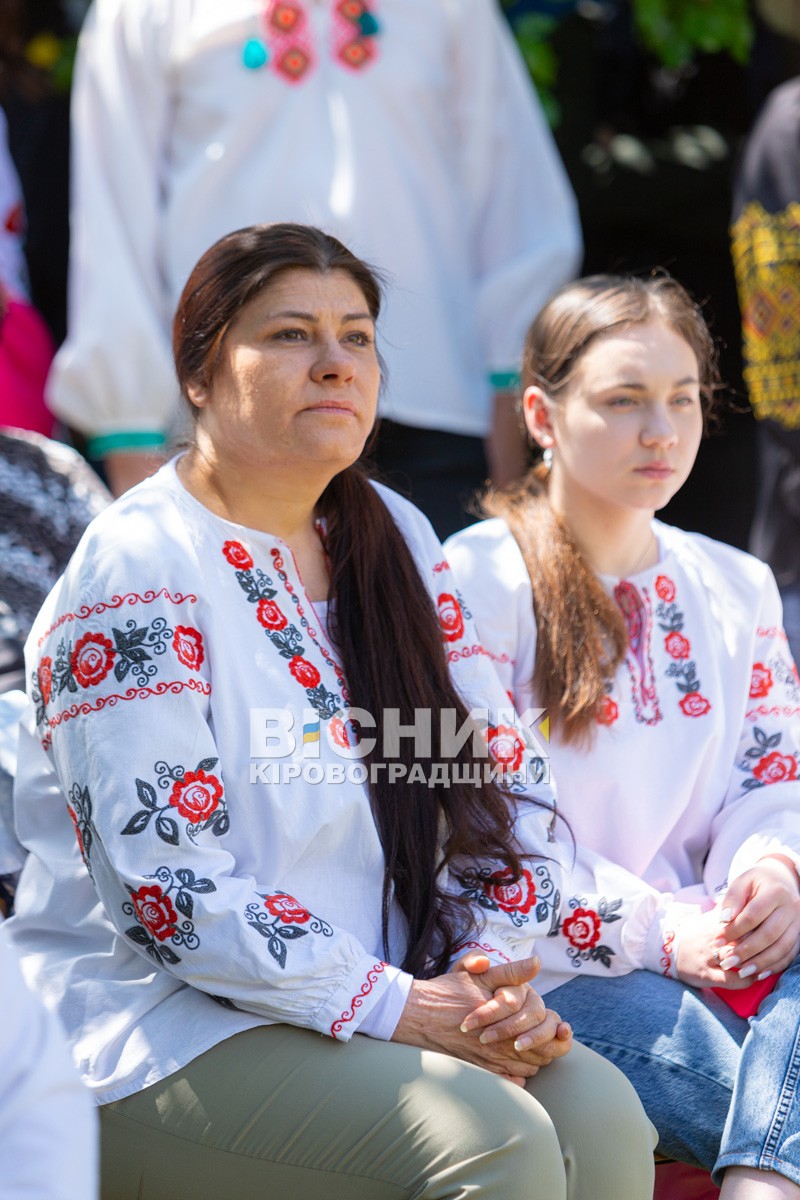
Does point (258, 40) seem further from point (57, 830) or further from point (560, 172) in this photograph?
point (57, 830)

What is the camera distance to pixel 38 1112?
125cm

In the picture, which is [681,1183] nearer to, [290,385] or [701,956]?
[701,956]

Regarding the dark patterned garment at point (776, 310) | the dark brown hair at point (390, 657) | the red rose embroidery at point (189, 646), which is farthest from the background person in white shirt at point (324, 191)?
the red rose embroidery at point (189, 646)

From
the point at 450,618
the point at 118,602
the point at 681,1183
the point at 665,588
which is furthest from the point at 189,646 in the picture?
the point at 681,1183

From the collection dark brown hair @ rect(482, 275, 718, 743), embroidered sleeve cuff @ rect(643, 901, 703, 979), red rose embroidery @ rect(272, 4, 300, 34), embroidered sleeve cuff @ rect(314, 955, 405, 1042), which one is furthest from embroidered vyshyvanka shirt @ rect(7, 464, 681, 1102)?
red rose embroidery @ rect(272, 4, 300, 34)

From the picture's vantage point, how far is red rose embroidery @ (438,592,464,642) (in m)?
2.29

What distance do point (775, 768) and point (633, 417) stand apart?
0.62m

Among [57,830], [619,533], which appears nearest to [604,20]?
[619,533]

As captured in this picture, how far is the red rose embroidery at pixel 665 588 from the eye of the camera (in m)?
2.60

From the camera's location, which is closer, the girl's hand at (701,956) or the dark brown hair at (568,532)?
the girl's hand at (701,956)

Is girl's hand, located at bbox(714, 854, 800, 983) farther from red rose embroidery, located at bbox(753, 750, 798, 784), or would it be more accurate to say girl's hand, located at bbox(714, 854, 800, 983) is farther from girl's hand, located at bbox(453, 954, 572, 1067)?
girl's hand, located at bbox(453, 954, 572, 1067)

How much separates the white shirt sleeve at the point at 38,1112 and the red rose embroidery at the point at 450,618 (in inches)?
42.7

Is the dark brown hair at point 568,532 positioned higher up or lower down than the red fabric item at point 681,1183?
higher up

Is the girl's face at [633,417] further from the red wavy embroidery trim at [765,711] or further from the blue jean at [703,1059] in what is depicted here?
the blue jean at [703,1059]
